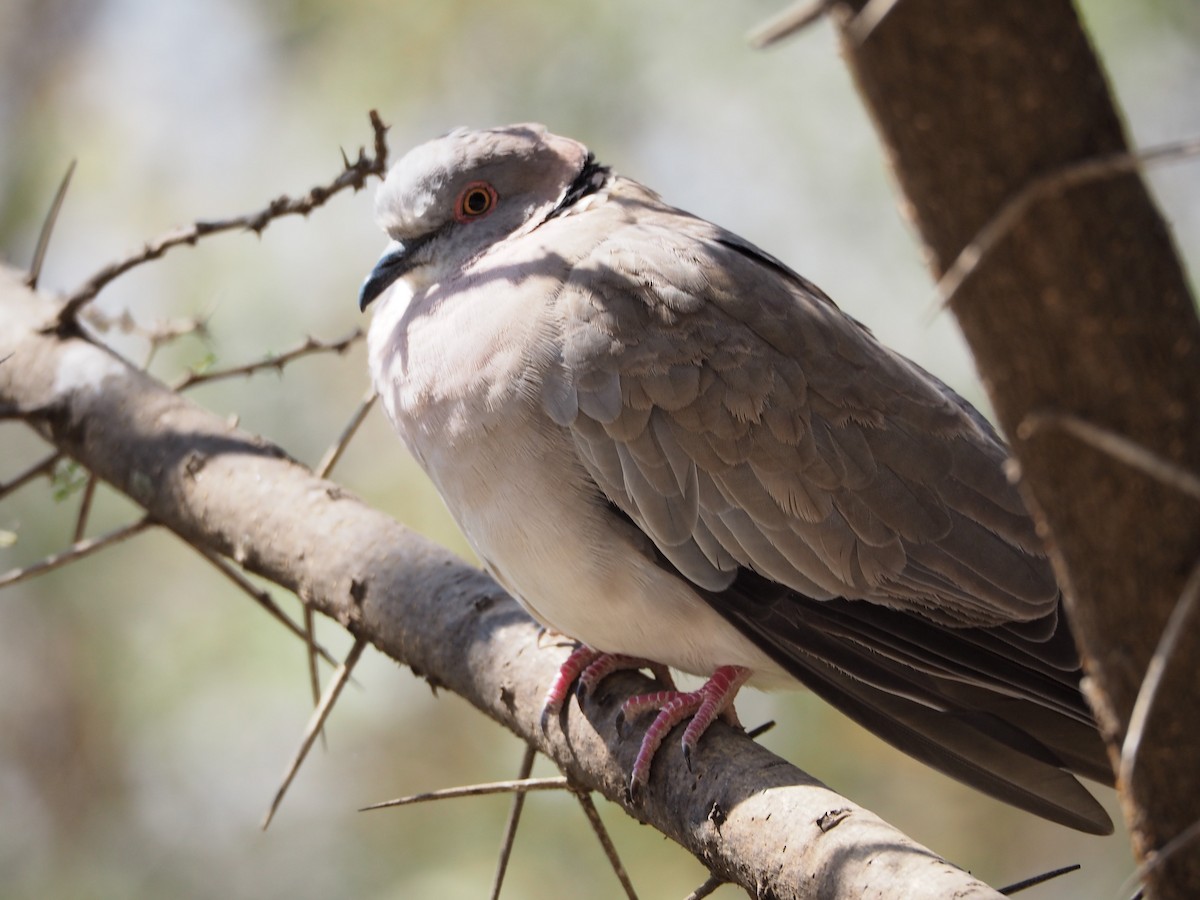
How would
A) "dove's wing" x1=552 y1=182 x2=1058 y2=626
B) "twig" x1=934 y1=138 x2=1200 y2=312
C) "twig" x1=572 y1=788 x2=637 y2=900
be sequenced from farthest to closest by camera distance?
"dove's wing" x1=552 y1=182 x2=1058 y2=626, "twig" x1=572 y1=788 x2=637 y2=900, "twig" x1=934 y1=138 x2=1200 y2=312

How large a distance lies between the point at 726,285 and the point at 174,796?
17.5 ft

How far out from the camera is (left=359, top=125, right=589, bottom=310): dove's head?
3.27 meters

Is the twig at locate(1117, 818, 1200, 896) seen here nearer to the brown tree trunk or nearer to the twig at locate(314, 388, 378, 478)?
the brown tree trunk

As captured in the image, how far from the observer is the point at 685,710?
2564 mm

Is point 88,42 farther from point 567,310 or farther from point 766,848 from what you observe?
point 766,848

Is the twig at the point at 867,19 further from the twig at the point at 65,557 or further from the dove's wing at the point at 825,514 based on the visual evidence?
the twig at the point at 65,557

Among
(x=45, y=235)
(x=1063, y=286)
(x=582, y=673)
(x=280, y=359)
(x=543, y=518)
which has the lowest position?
(x=582, y=673)

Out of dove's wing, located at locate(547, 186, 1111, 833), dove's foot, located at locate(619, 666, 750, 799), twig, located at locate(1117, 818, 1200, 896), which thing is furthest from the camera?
dove's wing, located at locate(547, 186, 1111, 833)

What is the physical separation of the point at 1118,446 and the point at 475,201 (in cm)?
244

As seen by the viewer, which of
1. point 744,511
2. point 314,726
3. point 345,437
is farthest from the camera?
point 345,437

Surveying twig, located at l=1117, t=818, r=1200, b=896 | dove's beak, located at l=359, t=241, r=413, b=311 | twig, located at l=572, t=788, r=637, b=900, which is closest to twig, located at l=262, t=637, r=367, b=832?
twig, located at l=572, t=788, r=637, b=900

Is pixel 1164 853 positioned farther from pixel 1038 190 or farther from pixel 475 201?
pixel 475 201

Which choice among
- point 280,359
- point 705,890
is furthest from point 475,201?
point 705,890

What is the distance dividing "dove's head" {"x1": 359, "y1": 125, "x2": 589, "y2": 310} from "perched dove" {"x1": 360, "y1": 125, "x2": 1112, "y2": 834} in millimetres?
422
